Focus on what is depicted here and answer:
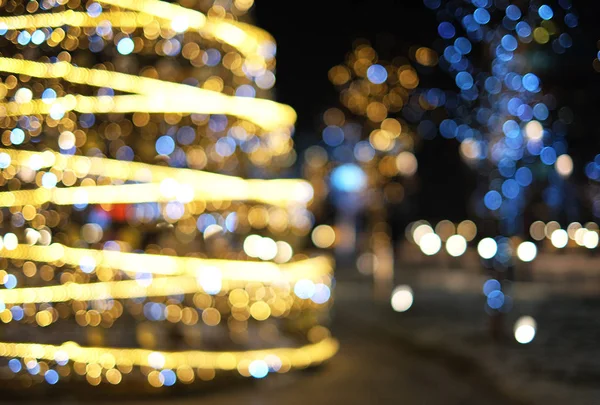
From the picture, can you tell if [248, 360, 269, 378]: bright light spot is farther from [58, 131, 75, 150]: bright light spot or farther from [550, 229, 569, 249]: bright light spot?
[550, 229, 569, 249]: bright light spot

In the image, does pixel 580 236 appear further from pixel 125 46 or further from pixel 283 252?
pixel 125 46

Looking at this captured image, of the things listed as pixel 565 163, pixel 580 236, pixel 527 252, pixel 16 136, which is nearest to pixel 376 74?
pixel 527 252

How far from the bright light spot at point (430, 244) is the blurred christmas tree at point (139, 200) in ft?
111

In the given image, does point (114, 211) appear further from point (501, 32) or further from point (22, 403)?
point (501, 32)

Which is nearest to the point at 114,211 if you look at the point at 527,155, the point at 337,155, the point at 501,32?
the point at 501,32

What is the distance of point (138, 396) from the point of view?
1045 centimetres

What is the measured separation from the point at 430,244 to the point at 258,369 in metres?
37.8

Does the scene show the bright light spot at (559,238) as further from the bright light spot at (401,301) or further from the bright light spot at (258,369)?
the bright light spot at (258,369)

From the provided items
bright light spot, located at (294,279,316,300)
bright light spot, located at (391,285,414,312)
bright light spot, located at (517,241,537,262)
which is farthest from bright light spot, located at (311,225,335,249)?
bright light spot, located at (294,279,316,300)

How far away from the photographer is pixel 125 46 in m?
10.5

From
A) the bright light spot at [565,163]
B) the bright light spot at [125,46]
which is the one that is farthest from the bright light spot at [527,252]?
the bright light spot at [125,46]

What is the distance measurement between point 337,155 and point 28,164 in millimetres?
40541

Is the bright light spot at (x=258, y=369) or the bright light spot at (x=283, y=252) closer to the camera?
the bright light spot at (x=258, y=369)

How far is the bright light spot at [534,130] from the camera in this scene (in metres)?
17.6
